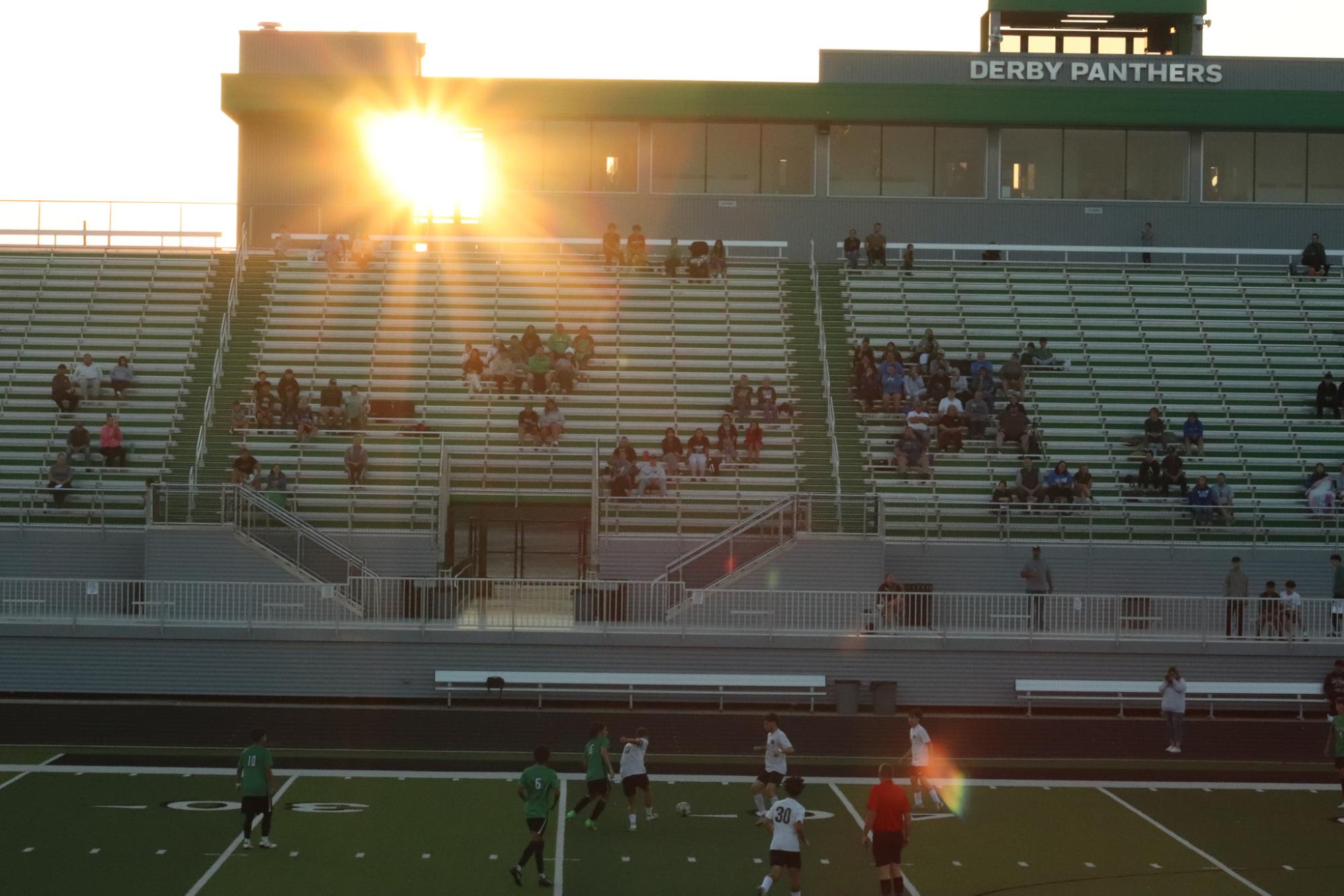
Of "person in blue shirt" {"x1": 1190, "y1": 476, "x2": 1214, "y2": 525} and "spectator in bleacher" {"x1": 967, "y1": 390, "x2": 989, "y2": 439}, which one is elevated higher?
"spectator in bleacher" {"x1": 967, "y1": 390, "x2": 989, "y2": 439}

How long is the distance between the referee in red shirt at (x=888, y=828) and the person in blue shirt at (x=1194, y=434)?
2082 cm

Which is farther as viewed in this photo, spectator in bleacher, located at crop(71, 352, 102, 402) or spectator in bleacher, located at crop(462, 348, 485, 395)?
spectator in bleacher, located at crop(462, 348, 485, 395)

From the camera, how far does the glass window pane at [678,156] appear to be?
46125mm

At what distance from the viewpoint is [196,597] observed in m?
29.1

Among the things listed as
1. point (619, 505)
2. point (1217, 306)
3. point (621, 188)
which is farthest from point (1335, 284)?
point (619, 505)

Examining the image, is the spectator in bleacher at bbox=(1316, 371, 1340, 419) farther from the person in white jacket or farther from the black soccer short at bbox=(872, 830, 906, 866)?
the black soccer short at bbox=(872, 830, 906, 866)

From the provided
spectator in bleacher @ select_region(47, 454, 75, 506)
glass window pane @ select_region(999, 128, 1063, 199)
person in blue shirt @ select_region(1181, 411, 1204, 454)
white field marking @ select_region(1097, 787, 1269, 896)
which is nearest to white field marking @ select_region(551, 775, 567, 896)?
white field marking @ select_region(1097, 787, 1269, 896)

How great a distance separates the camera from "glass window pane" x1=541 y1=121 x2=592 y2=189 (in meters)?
46.2

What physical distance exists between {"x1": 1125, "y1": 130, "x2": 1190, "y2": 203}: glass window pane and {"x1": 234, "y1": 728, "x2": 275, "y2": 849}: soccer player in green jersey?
33.0 metres

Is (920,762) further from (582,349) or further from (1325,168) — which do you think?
(1325,168)

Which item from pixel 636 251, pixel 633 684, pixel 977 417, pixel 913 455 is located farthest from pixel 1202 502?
pixel 636 251

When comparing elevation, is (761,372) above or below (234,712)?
above

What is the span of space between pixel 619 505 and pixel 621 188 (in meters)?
15.6

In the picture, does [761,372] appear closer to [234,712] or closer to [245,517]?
[245,517]
